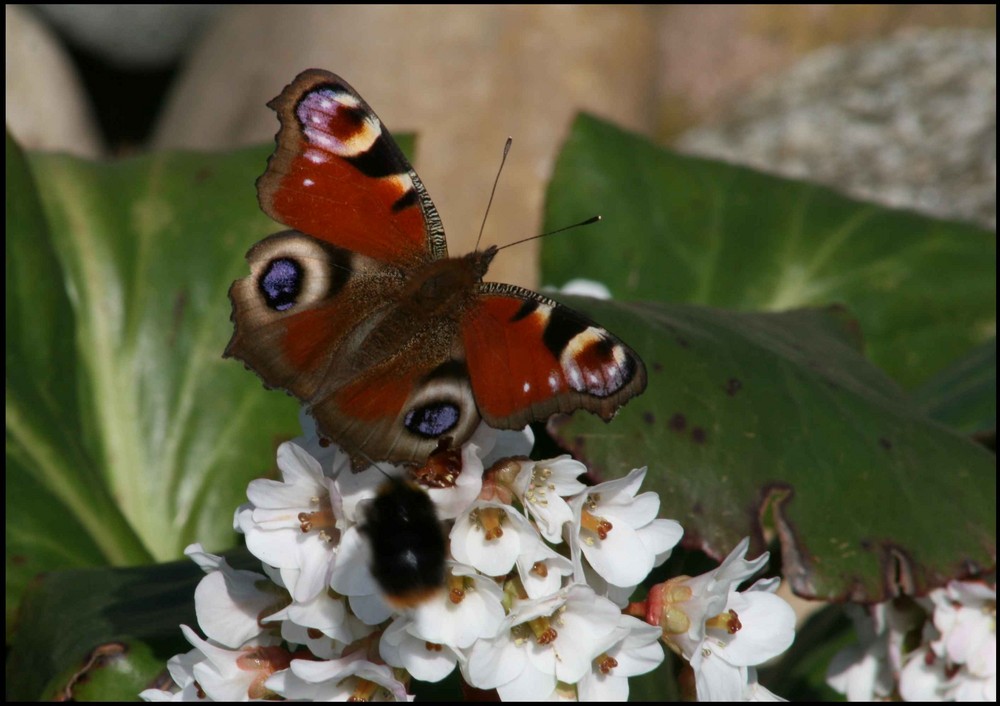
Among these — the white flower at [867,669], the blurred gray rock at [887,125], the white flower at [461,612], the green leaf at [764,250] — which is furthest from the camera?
the blurred gray rock at [887,125]

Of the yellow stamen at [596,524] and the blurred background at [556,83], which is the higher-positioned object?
the blurred background at [556,83]

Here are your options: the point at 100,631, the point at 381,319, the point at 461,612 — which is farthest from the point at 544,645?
the point at 100,631

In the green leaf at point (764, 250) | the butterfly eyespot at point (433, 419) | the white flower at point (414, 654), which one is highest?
the green leaf at point (764, 250)

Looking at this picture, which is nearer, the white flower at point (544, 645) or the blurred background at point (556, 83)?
the white flower at point (544, 645)

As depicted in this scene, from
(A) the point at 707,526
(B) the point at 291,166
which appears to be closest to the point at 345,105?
(B) the point at 291,166

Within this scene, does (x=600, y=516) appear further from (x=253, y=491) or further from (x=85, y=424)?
(x=85, y=424)

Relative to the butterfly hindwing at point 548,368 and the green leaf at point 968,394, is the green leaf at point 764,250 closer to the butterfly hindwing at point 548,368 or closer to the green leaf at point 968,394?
the green leaf at point 968,394

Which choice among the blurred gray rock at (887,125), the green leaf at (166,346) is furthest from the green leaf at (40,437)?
the blurred gray rock at (887,125)
